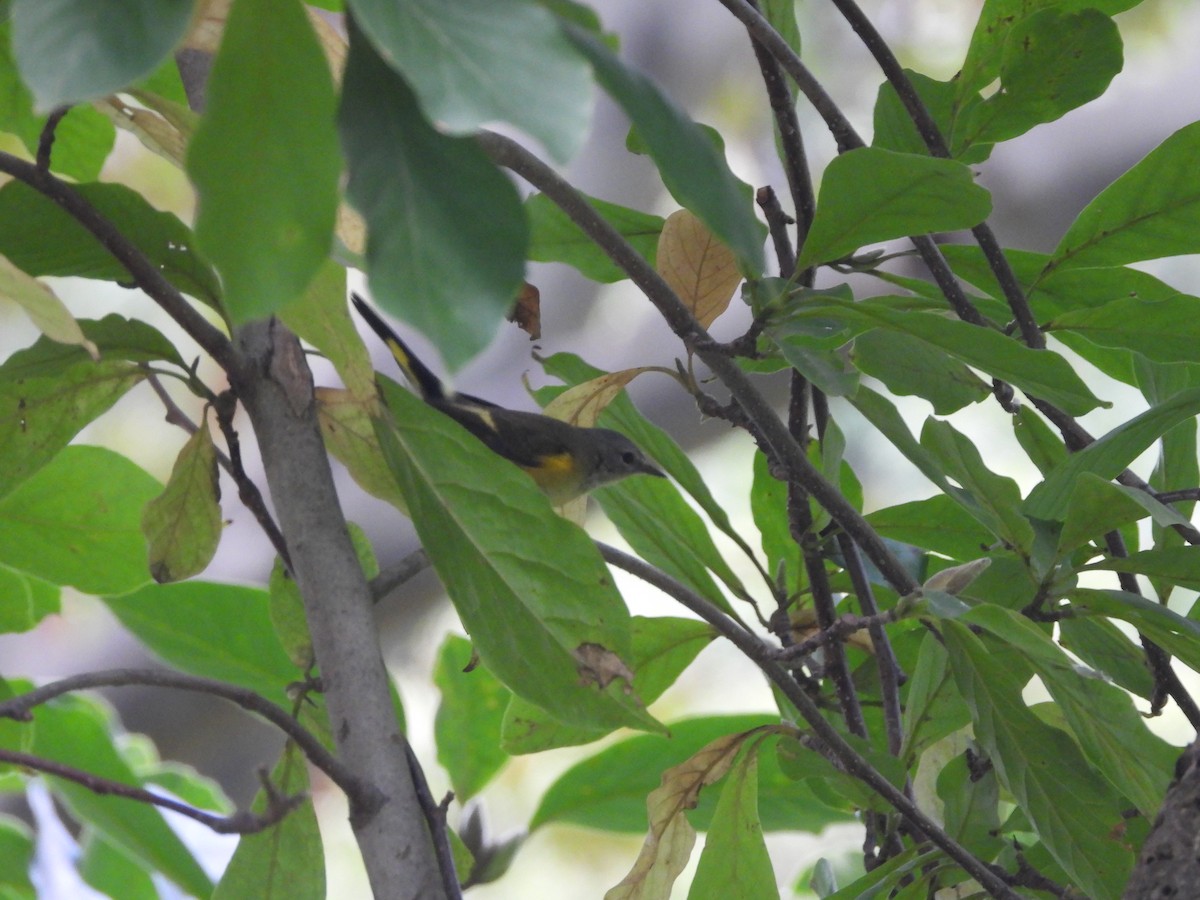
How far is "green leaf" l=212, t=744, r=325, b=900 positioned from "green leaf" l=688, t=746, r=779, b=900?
0.92 feet

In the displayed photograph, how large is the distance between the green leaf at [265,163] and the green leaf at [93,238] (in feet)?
0.93

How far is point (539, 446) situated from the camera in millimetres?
1865

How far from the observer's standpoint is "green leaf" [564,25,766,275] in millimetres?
347

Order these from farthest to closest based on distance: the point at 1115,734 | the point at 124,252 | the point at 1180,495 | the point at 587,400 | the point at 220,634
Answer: the point at 220,634 → the point at 587,400 → the point at 1180,495 → the point at 1115,734 → the point at 124,252

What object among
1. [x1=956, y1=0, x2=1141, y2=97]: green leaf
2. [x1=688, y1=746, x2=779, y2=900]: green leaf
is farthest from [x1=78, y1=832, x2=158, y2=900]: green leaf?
[x1=956, y1=0, x2=1141, y2=97]: green leaf

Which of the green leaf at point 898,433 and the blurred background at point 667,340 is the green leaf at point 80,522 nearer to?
the green leaf at point 898,433

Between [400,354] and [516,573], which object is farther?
[400,354]

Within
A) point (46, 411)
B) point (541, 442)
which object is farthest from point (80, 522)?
point (541, 442)

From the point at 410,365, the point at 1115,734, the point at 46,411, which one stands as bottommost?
the point at 1115,734

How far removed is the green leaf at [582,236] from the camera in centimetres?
92

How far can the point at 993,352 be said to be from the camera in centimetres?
69

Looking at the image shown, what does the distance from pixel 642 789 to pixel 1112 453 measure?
23.0 inches

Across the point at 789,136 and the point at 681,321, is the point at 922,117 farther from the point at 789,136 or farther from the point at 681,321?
the point at 681,321

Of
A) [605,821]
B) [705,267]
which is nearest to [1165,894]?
[705,267]
